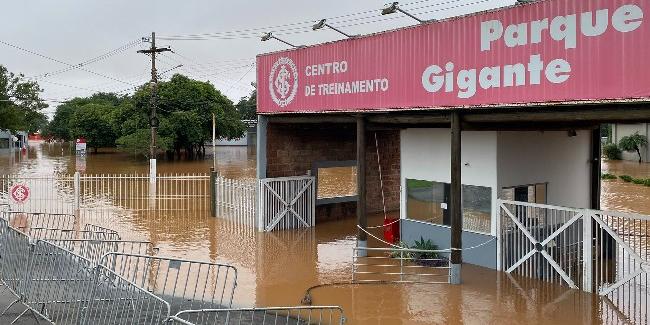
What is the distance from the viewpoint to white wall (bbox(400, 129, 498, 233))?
1330 centimetres

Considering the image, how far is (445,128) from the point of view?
14.4 meters

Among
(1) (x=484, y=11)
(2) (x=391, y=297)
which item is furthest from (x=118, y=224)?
(1) (x=484, y=11)

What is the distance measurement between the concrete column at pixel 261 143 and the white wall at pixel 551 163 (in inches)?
291

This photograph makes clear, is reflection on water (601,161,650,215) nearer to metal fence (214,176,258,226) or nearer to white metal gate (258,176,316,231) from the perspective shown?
white metal gate (258,176,316,231)

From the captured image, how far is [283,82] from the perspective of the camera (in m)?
16.7

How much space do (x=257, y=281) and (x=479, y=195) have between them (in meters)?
5.28

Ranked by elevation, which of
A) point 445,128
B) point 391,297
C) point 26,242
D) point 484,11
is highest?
point 484,11

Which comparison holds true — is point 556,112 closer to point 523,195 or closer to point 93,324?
point 523,195

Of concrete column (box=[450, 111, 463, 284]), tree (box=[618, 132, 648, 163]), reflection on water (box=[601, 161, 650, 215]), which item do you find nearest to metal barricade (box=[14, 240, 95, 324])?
concrete column (box=[450, 111, 463, 284])

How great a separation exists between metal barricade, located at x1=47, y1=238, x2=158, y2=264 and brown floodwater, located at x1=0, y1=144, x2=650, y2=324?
568 millimetres

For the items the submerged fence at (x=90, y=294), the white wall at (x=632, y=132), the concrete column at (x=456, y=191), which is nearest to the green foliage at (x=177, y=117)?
the white wall at (x=632, y=132)

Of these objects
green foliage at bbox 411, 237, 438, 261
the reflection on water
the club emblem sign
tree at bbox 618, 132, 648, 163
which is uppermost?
tree at bbox 618, 132, 648, 163

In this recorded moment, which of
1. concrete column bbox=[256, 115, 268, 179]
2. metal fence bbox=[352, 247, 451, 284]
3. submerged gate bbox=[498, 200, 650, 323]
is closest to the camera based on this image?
submerged gate bbox=[498, 200, 650, 323]

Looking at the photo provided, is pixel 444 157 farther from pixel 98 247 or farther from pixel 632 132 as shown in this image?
pixel 632 132
